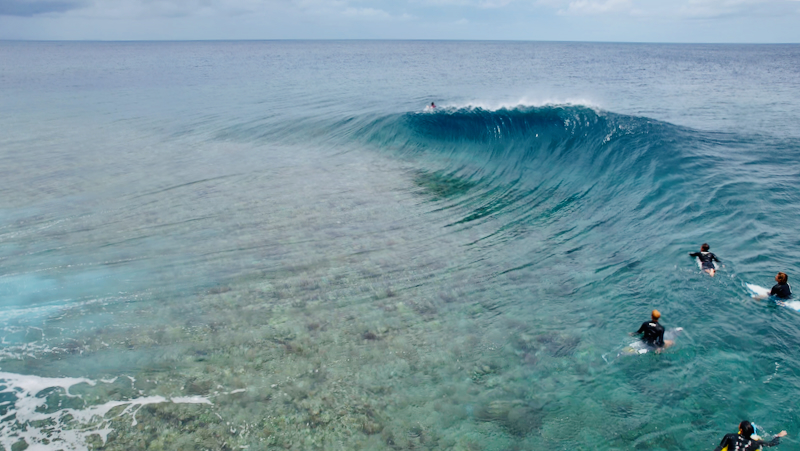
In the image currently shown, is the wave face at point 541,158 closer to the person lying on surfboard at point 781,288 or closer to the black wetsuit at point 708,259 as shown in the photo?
the black wetsuit at point 708,259

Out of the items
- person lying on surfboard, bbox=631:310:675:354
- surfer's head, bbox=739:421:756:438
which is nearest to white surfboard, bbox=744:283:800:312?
person lying on surfboard, bbox=631:310:675:354

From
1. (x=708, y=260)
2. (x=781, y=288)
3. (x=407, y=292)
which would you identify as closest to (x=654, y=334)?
(x=781, y=288)

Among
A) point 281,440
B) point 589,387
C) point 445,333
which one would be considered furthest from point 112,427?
point 589,387

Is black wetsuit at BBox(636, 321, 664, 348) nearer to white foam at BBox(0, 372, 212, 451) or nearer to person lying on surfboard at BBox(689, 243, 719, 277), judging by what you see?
person lying on surfboard at BBox(689, 243, 719, 277)

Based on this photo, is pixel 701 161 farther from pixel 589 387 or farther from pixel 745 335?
pixel 589 387

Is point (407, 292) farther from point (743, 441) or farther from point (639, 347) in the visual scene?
point (743, 441)

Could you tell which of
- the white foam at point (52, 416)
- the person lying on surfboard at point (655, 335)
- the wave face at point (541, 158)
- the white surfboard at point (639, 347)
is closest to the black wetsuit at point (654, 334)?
the person lying on surfboard at point (655, 335)
